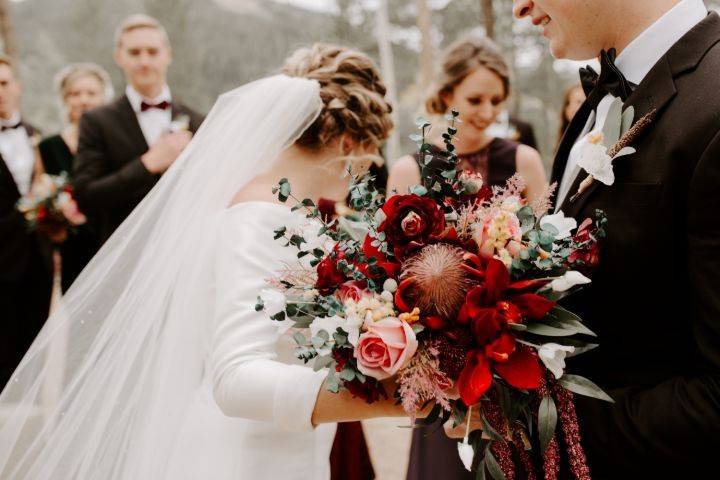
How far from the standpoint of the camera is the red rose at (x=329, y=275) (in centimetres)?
142

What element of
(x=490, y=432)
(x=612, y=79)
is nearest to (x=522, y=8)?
(x=612, y=79)

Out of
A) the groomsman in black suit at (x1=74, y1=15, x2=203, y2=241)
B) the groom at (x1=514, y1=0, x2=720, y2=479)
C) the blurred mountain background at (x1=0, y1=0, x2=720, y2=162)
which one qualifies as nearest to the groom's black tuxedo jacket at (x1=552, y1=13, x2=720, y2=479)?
the groom at (x1=514, y1=0, x2=720, y2=479)

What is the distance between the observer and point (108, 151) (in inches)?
179

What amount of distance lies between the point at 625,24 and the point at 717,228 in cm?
58

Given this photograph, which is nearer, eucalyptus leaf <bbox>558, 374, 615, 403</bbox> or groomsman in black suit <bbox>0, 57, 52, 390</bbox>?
eucalyptus leaf <bbox>558, 374, 615, 403</bbox>

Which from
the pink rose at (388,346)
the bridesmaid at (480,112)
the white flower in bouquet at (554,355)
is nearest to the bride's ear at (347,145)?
the pink rose at (388,346)

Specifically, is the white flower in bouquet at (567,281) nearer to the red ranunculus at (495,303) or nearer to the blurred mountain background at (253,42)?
the red ranunculus at (495,303)

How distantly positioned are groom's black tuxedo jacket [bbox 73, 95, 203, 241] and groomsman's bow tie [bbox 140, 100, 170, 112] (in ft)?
0.19

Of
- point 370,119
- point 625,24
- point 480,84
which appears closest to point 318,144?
point 370,119

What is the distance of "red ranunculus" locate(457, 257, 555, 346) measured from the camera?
49.3 inches

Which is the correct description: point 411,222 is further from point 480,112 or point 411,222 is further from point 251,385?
point 480,112

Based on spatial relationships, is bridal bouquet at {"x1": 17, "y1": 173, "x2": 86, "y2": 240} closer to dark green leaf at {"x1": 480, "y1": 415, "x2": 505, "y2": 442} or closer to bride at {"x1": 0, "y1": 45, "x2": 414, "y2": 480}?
bride at {"x1": 0, "y1": 45, "x2": 414, "y2": 480}

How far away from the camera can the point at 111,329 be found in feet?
6.49

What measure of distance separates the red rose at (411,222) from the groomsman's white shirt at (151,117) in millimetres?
3654
